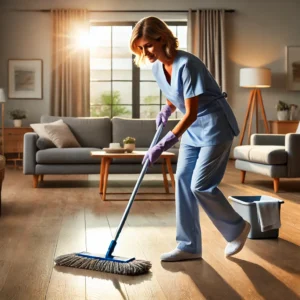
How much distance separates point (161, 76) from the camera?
2.90m

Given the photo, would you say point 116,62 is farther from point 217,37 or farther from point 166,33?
point 166,33

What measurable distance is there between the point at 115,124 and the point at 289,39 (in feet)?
13.8

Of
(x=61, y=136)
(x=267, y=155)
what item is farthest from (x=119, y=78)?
(x=267, y=155)

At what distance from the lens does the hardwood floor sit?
2426 millimetres

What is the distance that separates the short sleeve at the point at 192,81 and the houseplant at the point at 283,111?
23.7 ft

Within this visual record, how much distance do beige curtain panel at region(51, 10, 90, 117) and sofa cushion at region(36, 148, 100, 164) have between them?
3.30 metres

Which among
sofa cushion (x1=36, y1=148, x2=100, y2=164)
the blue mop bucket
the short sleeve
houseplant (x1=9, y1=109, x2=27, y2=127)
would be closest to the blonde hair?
the short sleeve

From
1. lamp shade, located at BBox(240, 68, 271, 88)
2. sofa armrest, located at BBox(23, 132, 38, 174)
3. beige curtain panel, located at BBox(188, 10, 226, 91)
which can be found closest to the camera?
sofa armrest, located at BBox(23, 132, 38, 174)

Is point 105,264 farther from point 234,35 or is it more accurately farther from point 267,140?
point 234,35

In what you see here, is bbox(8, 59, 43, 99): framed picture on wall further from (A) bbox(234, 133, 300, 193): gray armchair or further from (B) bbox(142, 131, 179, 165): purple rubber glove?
(B) bbox(142, 131, 179, 165): purple rubber glove

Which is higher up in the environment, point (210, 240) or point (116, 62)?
point (116, 62)

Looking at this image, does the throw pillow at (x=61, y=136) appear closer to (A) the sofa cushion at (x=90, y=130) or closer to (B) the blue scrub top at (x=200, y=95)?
(A) the sofa cushion at (x=90, y=130)

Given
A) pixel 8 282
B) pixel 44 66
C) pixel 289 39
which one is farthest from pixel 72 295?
pixel 289 39

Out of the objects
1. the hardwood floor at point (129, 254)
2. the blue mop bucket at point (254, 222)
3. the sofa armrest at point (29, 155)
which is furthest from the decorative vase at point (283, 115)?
the blue mop bucket at point (254, 222)
